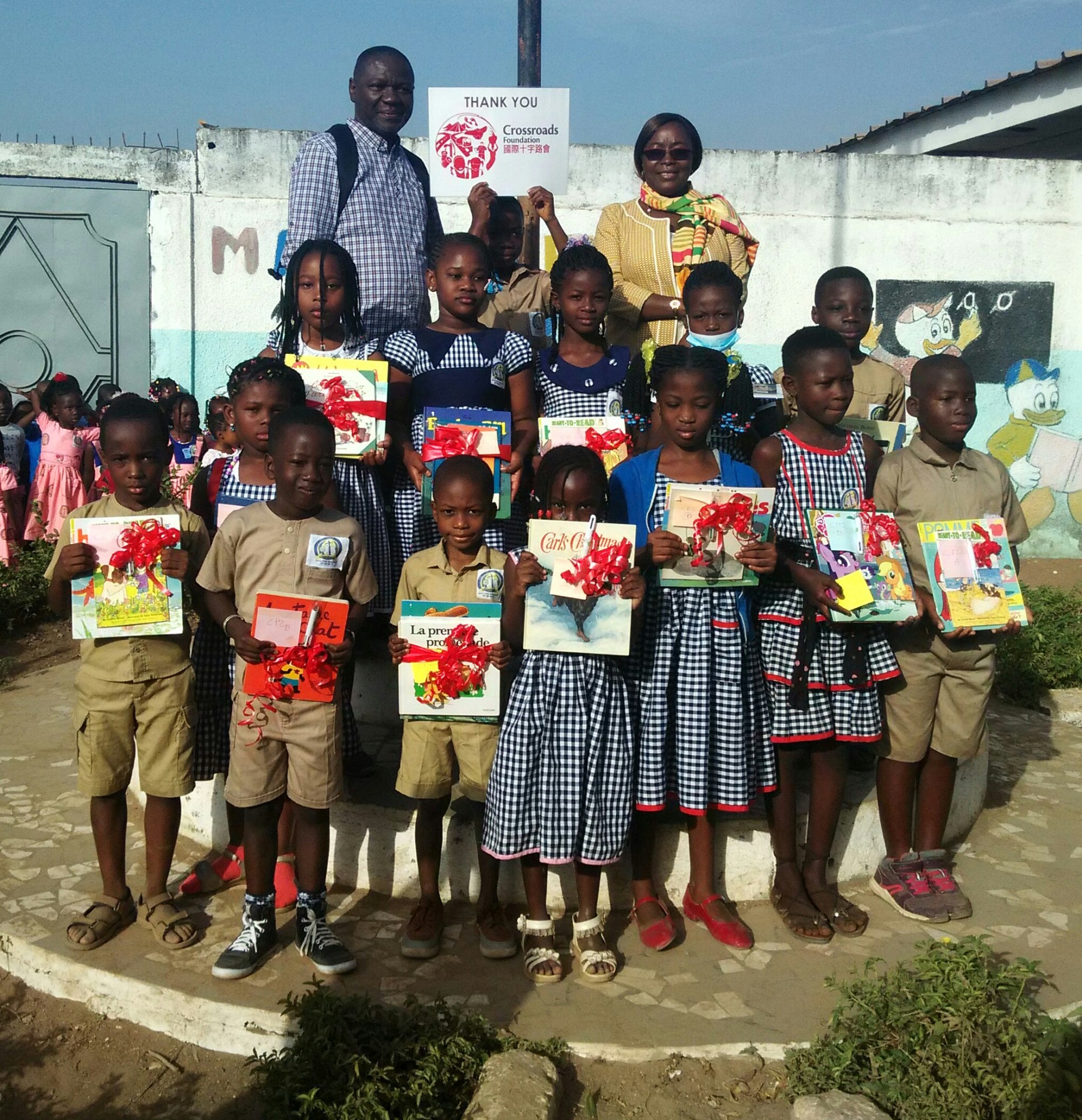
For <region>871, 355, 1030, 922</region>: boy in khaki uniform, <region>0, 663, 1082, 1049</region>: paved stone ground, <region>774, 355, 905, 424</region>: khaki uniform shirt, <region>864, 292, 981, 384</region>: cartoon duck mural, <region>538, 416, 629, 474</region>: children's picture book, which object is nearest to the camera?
<region>0, 663, 1082, 1049</region>: paved stone ground

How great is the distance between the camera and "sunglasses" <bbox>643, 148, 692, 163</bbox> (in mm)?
4875

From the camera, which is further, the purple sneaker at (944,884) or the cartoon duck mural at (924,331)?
the cartoon duck mural at (924,331)

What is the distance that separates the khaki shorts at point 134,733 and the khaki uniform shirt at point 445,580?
76 cm

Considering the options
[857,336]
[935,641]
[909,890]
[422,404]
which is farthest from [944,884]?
[422,404]

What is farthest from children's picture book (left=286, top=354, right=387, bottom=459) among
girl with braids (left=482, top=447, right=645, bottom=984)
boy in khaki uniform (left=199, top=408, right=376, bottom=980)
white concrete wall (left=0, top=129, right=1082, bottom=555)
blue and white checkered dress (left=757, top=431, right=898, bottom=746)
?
white concrete wall (left=0, top=129, right=1082, bottom=555)

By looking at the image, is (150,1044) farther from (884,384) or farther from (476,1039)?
(884,384)

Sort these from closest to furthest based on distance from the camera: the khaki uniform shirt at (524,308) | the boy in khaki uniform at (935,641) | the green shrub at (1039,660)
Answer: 1. the boy in khaki uniform at (935,641)
2. the khaki uniform shirt at (524,308)
3. the green shrub at (1039,660)

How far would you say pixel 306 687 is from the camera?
3266mm

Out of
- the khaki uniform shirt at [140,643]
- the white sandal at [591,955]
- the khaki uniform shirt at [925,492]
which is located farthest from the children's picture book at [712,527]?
the khaki uniform shirt at [140,643]

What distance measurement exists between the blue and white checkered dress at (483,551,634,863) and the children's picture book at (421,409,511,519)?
760 millimetres

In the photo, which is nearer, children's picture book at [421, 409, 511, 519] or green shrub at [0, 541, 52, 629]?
children's picture book at [421, 409, 511, 519]

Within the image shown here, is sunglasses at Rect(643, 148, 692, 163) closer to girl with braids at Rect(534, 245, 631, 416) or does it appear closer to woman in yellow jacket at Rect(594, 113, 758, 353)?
woman in yellow jacket at Rect(594, 113, 758, 353)

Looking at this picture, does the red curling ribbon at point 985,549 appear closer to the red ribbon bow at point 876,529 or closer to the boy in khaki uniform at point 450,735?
the red ribbon bow at point 876,529

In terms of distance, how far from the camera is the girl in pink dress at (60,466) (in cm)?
880
